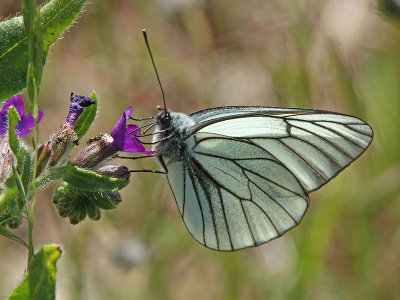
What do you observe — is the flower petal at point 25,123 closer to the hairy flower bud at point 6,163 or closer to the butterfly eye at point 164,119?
the hairy flower bud at point 6,163

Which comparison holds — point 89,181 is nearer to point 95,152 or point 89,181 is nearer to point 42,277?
point 95,152

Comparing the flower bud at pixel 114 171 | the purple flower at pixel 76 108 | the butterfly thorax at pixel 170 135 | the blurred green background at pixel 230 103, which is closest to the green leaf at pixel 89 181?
the flower bud at pixel 114 171

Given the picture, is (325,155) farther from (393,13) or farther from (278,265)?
(278,265)

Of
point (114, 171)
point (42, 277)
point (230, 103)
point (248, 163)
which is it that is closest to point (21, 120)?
point (114, 171)

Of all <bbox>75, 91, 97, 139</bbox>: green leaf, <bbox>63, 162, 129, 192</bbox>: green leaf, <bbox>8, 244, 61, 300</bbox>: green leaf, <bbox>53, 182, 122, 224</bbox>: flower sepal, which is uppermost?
<bbox>75, 91, 97, 139</bbox>: green leaf

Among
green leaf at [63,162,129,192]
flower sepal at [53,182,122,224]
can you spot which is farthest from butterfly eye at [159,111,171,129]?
green leaf at [63,162,129,192]

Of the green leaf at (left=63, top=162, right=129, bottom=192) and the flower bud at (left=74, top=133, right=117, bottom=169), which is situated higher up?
the flower bud at (left=74, top=133, right=117, bottom=169)

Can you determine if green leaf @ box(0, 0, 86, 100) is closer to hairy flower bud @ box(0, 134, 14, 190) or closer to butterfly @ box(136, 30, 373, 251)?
hairy flower bud @ box(0, 134, 14, 190)
